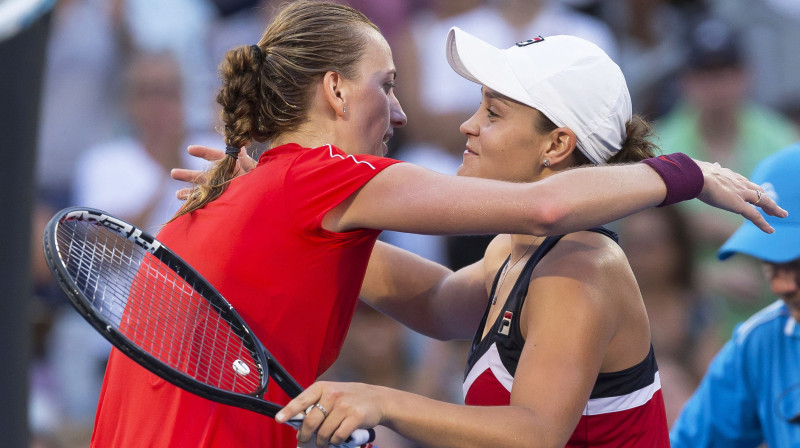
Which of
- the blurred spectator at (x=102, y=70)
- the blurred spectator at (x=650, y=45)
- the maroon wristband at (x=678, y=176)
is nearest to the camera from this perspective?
the maroon wristband at (x=678, y=176)

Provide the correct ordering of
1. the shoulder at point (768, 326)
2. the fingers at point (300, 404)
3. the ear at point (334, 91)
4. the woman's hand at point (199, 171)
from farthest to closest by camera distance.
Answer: the shoulder at point (768, 326)
the woman's hand at point (199, 171)
the ear at point (334, 91)
the fingers at point (300, 404)

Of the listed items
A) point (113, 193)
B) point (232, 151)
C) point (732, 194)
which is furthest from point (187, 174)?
point (113, 193)

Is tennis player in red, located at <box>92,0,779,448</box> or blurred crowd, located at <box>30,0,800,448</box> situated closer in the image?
tennis player in red, located at <box>92,0,779,448</box>

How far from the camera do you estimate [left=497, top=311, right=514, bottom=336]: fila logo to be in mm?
2539

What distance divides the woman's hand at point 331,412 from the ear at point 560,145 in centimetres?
94

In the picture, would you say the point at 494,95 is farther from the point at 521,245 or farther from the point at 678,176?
the point at 678,176

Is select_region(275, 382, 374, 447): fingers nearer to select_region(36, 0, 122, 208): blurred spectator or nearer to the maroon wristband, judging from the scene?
the maroon wristband

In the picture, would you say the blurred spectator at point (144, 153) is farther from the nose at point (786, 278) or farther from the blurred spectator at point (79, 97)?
the nose at point (786, 278)

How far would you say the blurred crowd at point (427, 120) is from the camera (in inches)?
218

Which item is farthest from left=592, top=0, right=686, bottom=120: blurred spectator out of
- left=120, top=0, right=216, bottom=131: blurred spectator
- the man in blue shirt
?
the man in blue shirt

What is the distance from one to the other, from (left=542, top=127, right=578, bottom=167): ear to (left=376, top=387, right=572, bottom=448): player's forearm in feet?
2.59

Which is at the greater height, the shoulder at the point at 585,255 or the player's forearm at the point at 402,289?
the shoulder at the point at 585,255

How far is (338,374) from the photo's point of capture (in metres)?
5.48

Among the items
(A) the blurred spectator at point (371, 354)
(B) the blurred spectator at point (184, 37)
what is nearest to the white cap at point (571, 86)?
(A) the blurred spectator at point (371, 354)
